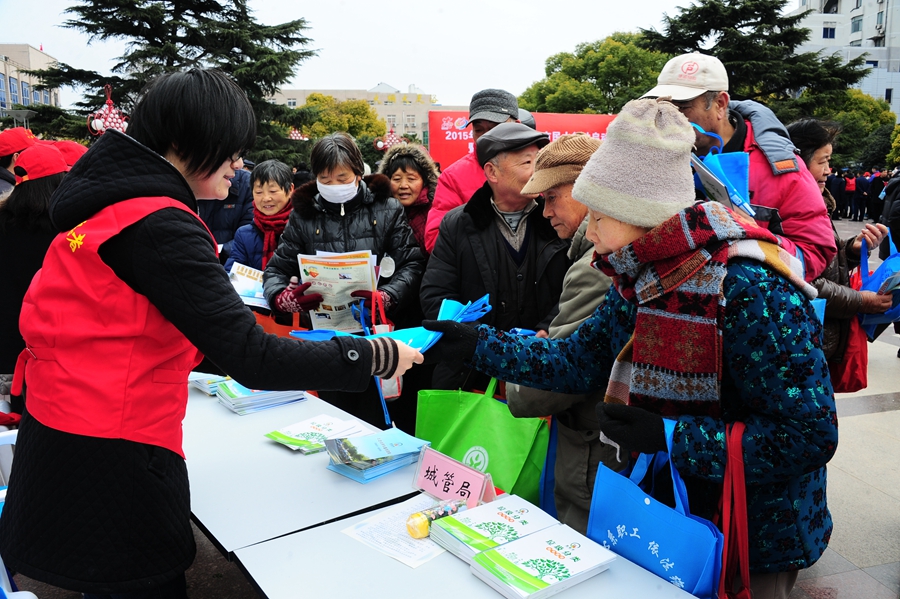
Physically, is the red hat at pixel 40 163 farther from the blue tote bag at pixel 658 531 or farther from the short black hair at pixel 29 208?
the blue tote bag at pixel 658 531

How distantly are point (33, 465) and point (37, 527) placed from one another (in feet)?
0.44

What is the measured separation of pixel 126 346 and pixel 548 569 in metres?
1.04

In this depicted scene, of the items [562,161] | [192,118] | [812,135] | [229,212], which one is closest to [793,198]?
[812,135]

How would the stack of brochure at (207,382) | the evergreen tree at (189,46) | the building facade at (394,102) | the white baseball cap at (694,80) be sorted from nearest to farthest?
the white baseball cap at (694,80) < the stack of brochure at (207,382) < the evergreen tree at (189,46) < the building facade at (394,102)

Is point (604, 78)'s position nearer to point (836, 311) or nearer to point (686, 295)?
point (836, 311)

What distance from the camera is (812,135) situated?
3.36m

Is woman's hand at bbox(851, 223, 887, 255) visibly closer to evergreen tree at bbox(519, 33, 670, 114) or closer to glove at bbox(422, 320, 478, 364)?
glove at bbox(422, 320, 478, 364)

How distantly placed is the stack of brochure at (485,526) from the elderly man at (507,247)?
3.45ft

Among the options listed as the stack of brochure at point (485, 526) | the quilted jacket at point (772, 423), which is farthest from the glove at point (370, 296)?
the quilted jacket at point (772, 423)

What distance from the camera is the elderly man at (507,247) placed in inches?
110

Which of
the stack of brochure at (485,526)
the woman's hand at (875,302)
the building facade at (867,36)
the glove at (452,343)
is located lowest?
the stack of brochure at (485,526)

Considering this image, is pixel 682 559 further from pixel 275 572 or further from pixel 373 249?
pixel 373 249

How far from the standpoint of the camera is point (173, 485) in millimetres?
1487

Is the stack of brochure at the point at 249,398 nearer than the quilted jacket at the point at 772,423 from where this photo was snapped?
No
